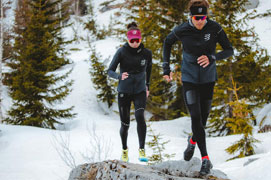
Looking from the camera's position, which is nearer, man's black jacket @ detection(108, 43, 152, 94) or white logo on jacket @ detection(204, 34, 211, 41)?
white logo on jacket @ detection(204, 34, 211, 41)

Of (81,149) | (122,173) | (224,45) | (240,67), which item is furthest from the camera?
(240,67)

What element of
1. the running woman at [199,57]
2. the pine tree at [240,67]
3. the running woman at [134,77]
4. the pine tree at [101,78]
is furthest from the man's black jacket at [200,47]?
the pine tree at [101,78]

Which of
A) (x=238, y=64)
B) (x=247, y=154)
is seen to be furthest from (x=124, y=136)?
(x=238, y=64)

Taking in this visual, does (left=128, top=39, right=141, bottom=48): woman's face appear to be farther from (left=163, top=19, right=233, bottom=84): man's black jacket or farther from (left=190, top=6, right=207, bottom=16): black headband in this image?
(left=190, top=6, right=207, bottom=16): black headband

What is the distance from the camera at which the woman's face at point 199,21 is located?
10.3 ft

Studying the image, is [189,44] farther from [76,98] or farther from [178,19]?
[76,98]

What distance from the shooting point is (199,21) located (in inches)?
124

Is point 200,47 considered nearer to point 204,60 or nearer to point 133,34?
point 204,60

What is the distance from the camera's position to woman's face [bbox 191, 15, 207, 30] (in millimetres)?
3131

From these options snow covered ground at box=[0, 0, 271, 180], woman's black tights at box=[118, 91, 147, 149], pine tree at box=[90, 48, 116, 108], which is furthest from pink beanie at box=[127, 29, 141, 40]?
pine tree at box=[90, 48, 116, 108]

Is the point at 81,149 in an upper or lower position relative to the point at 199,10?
lower

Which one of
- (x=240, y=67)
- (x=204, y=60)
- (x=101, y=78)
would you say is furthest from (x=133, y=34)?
(x=101, y=78)

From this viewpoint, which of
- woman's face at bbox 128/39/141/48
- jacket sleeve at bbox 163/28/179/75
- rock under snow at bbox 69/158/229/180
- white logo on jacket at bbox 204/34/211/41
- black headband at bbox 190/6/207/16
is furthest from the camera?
woman's face at bbox 128/39/141/48

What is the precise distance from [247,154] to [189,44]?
4.33 m
